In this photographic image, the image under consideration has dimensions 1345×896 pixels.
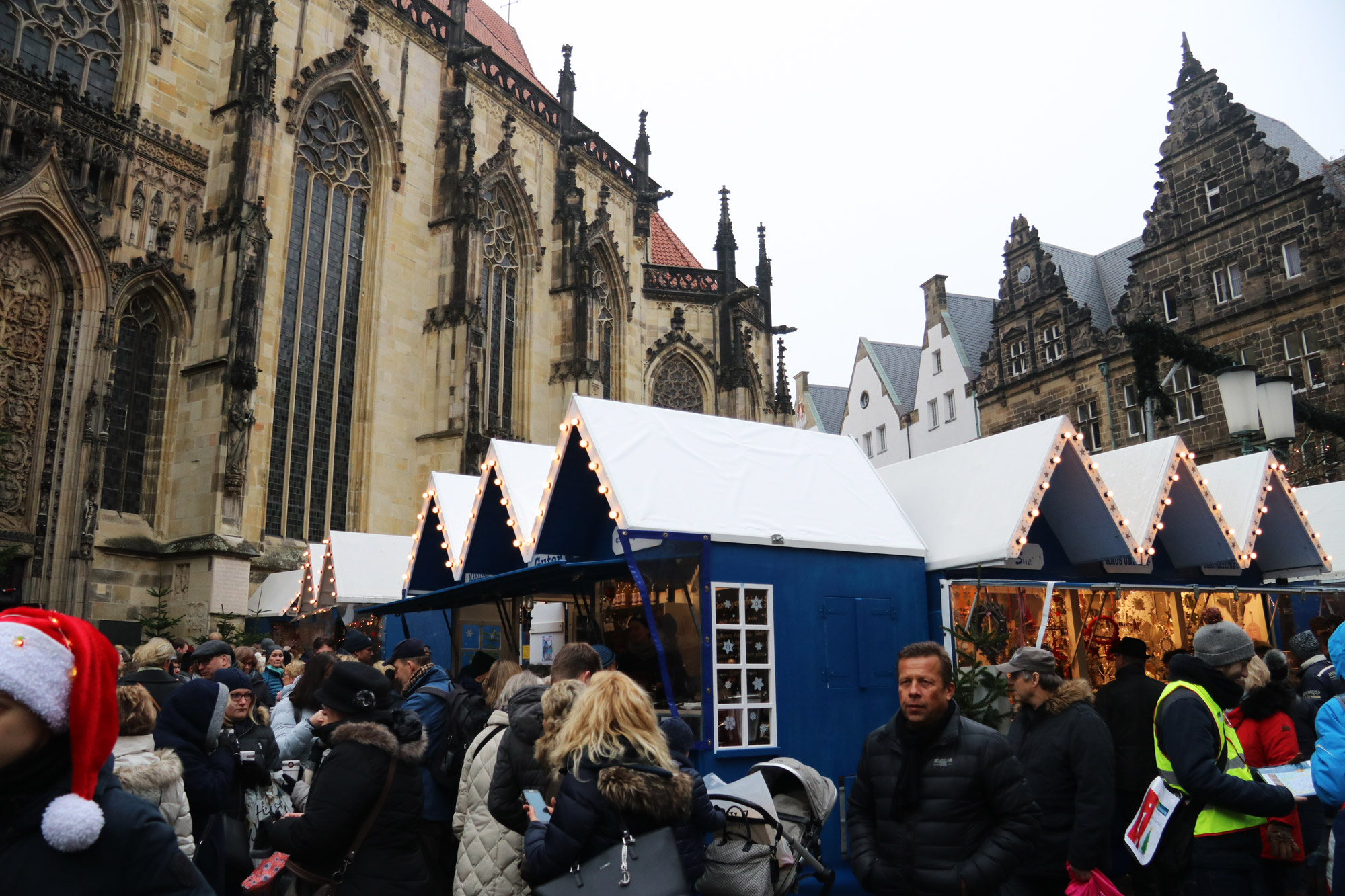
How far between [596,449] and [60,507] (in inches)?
507

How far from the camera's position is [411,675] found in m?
6.45

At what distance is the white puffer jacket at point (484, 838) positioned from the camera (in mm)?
4242

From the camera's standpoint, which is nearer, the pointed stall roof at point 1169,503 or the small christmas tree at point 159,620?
the pointed stall roof at point 1169,503

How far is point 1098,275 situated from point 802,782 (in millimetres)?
32375

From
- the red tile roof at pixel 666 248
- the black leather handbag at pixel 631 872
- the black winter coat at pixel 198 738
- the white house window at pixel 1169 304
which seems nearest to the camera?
the black leather handbag at pixel 631 872

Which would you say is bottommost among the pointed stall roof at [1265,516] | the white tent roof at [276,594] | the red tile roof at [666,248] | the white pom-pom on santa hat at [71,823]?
the white pom-pom on santa hat at [71,823]

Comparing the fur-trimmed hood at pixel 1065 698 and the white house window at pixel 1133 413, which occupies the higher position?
the white house window at pixel 1133 413

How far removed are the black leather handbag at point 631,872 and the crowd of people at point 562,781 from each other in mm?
39

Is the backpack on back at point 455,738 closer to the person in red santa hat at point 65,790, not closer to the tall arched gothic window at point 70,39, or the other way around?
the person in red santa hat at point 65,790

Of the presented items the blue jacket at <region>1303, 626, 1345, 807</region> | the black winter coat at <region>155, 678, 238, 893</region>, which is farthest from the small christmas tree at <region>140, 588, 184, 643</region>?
the blue jacket at <region>1303, 626, 1345, 807</region>

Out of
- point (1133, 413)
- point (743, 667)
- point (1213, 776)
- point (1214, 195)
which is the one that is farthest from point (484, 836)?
point (1214, 195)

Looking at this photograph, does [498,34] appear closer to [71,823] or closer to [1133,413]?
[1133,413]

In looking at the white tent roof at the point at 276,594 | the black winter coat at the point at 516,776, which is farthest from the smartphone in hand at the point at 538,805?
the white tent roof at the point at 276,594

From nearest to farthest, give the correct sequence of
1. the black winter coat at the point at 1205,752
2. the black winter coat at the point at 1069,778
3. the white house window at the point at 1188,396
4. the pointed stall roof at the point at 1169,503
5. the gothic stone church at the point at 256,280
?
the black winter coat at the point at 1205,752 → the black winter coat at the point at 1069,778 → the pointed stall roof at the point at 1169,503 → the gothic stone church at the point at 256,280 → the white house window at the point at 1188,396
